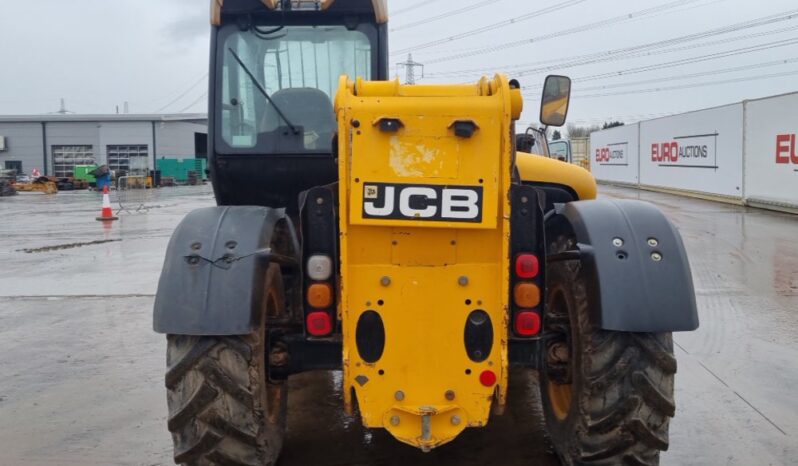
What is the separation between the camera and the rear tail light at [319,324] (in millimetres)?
3402

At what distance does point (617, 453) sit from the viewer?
3.43 meters

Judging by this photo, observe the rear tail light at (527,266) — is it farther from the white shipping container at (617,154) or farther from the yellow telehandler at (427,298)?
the white shipping container at (617,154)

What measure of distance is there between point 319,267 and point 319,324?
0.27 metres

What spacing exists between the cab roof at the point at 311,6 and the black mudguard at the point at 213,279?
181cm

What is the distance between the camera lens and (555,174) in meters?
5.29

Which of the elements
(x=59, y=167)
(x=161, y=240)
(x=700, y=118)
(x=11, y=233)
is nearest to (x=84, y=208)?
(x=11, y=233)

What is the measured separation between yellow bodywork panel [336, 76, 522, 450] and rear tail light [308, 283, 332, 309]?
183 mm

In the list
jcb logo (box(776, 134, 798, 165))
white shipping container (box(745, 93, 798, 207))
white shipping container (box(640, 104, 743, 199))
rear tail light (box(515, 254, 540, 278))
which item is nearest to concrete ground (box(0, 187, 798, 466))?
rear tail light (box(515, 254, 540, 278))

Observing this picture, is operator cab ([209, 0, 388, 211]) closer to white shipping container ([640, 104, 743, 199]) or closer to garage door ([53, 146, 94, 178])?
white shipping container ([640, 104, 743, 199])

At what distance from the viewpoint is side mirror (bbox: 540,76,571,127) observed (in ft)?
14.8

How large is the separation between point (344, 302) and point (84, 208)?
26855mm

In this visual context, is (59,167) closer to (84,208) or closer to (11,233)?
(84,208)

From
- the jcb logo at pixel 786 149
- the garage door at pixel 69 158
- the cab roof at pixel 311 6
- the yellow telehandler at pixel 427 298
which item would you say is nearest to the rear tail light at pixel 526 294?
the yellow telehandler at pixel 427 298

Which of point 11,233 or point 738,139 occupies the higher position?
point 738,139
